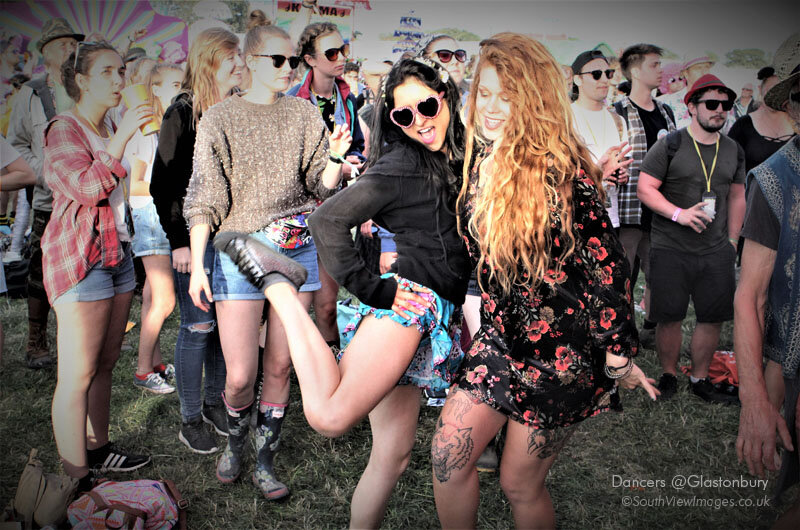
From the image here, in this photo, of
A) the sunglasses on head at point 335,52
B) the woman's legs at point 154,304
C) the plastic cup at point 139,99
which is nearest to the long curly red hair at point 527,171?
the plastic cup at point 139,99

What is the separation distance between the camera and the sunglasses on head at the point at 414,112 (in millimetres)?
1978

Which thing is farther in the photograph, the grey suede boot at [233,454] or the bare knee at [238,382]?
the grey suede boot at [233,454]

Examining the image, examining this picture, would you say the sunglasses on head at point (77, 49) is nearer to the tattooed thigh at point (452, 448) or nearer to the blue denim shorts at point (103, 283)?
the blue denim shorts at point (103, 283)

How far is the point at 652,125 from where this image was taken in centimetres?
431

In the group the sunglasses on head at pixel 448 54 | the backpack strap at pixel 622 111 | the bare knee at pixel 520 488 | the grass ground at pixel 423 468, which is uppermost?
the sunglasses on head at pixel 448 54

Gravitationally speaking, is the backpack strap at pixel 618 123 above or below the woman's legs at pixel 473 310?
above

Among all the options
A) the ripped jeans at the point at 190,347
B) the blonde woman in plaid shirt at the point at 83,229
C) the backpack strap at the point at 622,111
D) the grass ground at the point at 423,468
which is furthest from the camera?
the backpack strap at the point at 622,111

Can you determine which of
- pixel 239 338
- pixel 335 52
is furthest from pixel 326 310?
pixel 335 52

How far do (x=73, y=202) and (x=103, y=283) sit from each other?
1.17 feet

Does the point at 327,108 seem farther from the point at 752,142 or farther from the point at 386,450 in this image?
the point at 752,142

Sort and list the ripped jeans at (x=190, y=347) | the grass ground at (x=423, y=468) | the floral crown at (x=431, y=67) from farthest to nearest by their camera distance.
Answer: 1. the ripped jeans at (x=190, y=347)
2. the grass ground at (x=423, y=468)
3. the floral crown at (x=431, y=67)

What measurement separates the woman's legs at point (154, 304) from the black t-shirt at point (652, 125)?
134 inches

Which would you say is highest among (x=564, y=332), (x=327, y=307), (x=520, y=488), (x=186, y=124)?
(x=186, y=124)

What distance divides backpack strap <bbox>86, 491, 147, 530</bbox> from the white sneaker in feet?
4.69
